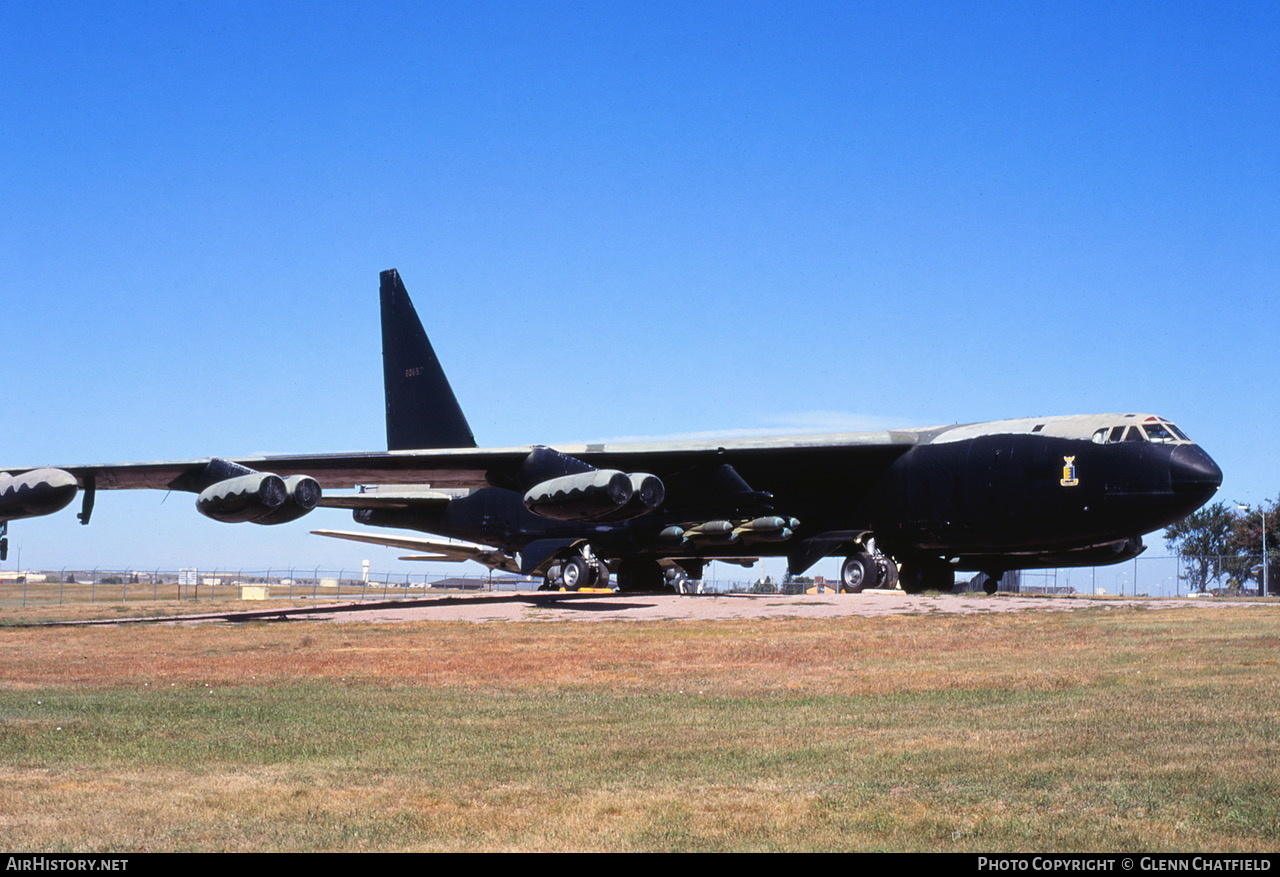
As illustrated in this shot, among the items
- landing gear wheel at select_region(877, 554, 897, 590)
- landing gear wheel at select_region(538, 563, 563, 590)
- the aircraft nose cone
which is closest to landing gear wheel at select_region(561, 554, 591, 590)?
landing gear wheel at select_region(538, 563, 563, 590)

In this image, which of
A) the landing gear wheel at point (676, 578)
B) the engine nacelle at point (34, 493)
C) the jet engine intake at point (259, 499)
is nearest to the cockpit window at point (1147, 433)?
the landing gear wheel at point (676, 578)

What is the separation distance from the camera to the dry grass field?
691 cm

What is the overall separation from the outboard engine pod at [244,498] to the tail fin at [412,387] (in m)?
12.5

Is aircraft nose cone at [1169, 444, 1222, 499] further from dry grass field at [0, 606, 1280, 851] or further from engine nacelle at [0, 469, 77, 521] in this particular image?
engine nacelle at [0, 469, 77, 521]

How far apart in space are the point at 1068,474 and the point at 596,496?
10.00 meters

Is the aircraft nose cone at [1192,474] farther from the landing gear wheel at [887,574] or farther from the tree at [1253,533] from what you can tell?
the tree at [1253,533]

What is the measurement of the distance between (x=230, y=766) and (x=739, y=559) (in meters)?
27.0

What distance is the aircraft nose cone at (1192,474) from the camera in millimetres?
25781

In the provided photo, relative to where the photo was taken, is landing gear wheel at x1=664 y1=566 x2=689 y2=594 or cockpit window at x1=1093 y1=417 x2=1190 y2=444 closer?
cockpit window at x1=1093 y1=417 x2=1190 y2=444

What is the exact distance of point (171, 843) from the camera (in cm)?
670

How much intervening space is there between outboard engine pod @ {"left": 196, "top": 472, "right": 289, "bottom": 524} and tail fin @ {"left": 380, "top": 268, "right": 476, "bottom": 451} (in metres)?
12.5

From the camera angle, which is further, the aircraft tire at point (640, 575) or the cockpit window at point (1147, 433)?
the aircraft tire at point (640, 575)

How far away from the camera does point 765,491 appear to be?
3275 cm
